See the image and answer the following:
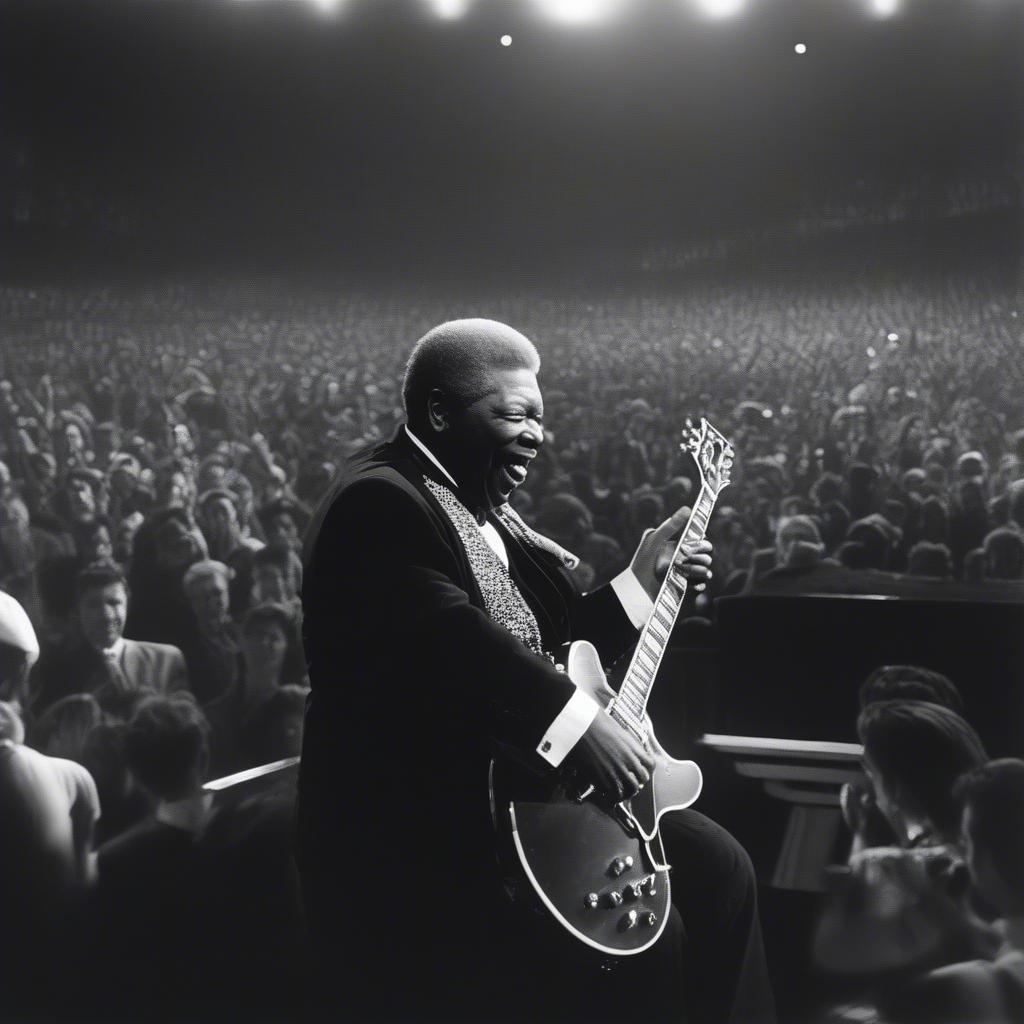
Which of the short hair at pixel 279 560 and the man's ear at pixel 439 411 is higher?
the man's ear at pixel 439 411

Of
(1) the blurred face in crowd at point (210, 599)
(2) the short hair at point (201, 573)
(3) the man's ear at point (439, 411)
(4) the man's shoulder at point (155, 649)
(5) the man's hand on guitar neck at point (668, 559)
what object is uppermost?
(3) the man's ear at point (439, 411)

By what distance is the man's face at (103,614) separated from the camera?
4.47 metres

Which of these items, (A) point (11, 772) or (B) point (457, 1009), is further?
(A) point (11, 772)

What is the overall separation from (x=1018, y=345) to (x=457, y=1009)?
2.61 metres

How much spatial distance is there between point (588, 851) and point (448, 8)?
293 cm

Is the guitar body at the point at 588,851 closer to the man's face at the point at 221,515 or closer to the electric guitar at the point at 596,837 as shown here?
the electric guitar at the point at 596,837

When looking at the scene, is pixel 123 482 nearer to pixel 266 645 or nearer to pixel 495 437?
pixel 266 645

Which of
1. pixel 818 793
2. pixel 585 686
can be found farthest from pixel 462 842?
pixel 818 793

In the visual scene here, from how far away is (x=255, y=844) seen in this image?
14.1 ft

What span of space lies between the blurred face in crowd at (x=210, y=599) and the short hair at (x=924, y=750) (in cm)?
201

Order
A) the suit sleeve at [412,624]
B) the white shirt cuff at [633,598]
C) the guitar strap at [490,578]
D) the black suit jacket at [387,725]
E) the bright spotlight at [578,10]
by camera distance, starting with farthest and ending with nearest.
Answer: the bright spotlight at [578,10] < the white shirt cuff at [633,598] < the guitar strap at [490,578] < the black suit jacket at [387,725] < the suit sleeve at [412,624]

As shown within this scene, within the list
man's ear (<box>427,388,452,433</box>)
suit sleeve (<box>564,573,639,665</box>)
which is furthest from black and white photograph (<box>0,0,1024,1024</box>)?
man's ear (<box>427,388,452,433</box>)

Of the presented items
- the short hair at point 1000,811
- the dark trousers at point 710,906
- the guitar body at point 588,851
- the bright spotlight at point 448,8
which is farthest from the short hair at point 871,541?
the bright spotlight at point 448,8

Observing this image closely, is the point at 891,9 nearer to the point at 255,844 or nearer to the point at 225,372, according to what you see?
the point at 225,372
